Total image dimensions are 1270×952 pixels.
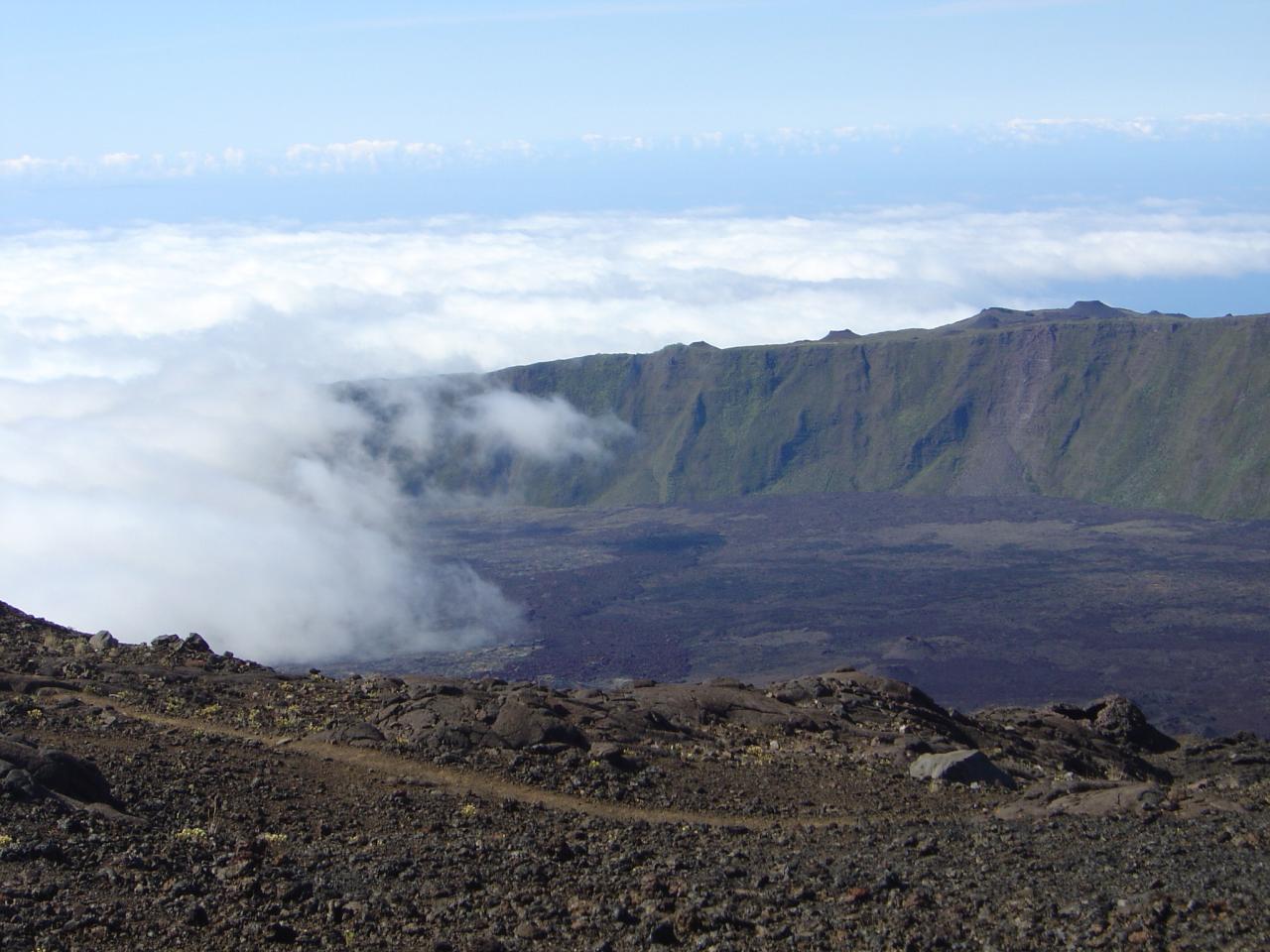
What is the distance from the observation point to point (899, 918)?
44.6 ft

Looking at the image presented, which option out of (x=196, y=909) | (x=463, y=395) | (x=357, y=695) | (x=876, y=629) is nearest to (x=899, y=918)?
(x=196, y=909)

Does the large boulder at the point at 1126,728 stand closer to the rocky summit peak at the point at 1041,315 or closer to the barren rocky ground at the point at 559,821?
the barren rocky ground at the point at 559,821

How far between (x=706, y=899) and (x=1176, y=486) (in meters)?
127

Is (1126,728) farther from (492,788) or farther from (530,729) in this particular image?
(492,788)

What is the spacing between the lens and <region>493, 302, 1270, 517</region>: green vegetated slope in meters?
131

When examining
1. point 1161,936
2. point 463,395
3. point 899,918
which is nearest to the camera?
point 1161,936

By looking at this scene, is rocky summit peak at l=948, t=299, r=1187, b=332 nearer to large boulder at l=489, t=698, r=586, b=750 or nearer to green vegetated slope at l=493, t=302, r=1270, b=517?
green vegetated slope at l=493, t=302, r=1270, b=517

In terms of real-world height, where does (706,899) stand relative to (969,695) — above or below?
above

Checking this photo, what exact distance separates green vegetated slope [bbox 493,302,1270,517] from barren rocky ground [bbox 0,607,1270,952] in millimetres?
110475

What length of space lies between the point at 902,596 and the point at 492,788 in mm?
81610

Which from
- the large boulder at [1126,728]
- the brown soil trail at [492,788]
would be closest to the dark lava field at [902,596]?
the large boulder at [1126,728]

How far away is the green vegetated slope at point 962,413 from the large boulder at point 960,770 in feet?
359

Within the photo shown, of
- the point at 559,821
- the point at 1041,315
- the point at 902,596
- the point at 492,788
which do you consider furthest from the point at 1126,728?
the point at 1041,315

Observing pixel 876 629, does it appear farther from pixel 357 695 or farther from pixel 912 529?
pixel 357 695
